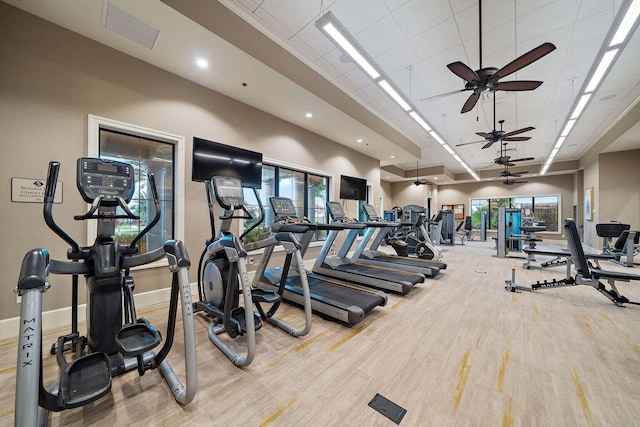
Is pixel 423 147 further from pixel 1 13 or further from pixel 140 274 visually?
pixel 1 13

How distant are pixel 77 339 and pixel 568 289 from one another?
670 cm

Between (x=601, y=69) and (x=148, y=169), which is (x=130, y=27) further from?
(x=601, y=69)

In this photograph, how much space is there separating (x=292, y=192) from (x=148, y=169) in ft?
10.3

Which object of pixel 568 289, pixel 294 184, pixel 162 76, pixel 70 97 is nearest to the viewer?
pixel 70 97

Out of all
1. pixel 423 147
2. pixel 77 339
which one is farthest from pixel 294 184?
pixel 423 147

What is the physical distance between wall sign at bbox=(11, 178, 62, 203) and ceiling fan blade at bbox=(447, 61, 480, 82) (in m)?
4.80

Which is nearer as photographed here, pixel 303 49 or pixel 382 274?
pixel 303 49

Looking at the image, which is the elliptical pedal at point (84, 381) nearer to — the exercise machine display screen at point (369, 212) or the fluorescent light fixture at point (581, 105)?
the exercise machine display screen at point (369, 212)

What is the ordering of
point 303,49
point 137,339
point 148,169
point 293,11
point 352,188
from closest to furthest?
point 137,339 < point 293,11 < point 148,169 < point 303,49 < point 352,188

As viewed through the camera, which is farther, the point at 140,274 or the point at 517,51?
the point at 517,51

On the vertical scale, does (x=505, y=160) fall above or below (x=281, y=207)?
above

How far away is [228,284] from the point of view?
2217 mm

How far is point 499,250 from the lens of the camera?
7.37 m

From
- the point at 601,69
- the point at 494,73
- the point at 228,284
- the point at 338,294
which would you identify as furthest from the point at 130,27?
the point at 601,69
